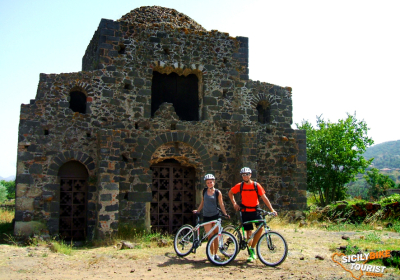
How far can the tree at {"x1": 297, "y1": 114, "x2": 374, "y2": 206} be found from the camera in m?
24.6

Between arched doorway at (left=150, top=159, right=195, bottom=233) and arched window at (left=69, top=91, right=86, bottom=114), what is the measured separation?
11.8ft

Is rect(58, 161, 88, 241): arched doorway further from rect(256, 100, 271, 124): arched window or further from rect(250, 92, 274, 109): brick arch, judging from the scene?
rect(256, 100, 271, 124): arched window

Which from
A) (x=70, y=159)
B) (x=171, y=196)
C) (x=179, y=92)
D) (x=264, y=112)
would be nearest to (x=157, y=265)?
(x=171, y=196)

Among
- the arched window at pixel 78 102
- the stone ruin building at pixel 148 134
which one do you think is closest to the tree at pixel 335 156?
the stone ruin building at pixel 148 134

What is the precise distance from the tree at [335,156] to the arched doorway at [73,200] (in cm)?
1680

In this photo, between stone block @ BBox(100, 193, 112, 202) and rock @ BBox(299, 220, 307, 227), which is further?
rock @ BBox(299, 220, 307, 227)

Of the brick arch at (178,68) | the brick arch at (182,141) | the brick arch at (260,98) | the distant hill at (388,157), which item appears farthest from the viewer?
the distant hill at (388,157)

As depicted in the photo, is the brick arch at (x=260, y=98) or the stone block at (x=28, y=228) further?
the brick arch at (x=260, y=98)

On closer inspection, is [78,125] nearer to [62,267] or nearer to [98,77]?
[98,77]

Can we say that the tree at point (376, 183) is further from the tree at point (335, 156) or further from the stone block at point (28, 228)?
the stone block at point (28, 228)

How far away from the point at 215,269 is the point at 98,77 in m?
8.30

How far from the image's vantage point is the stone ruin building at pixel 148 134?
12.0 meters

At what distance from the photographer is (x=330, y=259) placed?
8141 mm

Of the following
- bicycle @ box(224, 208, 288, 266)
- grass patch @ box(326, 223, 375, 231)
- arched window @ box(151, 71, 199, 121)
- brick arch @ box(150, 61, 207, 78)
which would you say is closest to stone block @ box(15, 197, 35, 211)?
arched window @ box(151, 71, 199, 121)
